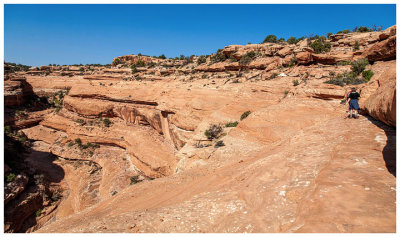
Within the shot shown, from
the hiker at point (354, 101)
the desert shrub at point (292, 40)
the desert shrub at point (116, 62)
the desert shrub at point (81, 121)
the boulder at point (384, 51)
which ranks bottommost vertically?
the desert shrub at point (81, 121)

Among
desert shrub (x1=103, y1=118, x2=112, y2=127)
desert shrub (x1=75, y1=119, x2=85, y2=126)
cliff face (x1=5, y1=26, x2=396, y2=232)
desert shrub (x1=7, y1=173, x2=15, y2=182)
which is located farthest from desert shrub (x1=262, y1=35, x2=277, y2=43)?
desert shrub (x1=7, y1=173, x2=15, y2=182)

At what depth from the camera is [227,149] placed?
8938 mm

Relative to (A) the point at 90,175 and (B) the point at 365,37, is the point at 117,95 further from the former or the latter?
(B) the point at 365,37

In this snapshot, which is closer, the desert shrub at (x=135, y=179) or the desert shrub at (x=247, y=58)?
the desert shrub at (x=135, y=179)

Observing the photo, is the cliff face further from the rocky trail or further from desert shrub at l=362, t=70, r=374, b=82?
desert shrub at l=362, t=70, r=374, b=82

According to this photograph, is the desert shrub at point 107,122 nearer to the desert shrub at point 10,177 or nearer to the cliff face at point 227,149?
the cliff face at point 227,149

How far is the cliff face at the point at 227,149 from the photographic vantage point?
342 cm

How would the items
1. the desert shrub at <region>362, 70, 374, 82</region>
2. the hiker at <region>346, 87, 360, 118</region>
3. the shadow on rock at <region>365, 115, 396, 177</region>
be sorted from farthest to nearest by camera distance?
the desert shrub at <region>362, 70, 374, 82</region>, the hiker at <region>346, 87, 360, 118</region>, the shadow on rock at <region>365, 115, 396, 177</region>

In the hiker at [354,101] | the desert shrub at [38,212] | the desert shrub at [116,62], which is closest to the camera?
the hiker at [354,101]

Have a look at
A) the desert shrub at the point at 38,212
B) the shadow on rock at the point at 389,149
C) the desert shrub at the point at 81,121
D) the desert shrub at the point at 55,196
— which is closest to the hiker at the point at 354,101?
the shadow on rock at the point at 389,149

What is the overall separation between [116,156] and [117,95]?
7133mm

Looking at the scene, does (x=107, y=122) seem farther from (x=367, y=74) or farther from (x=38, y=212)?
(x=367, y=74)

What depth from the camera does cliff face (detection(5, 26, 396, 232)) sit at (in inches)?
135

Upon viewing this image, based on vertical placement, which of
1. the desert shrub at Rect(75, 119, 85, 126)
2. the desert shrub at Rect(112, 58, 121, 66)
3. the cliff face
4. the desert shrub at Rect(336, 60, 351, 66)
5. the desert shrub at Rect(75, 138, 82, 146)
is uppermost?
the desert shrub at Rect(112, 58, 121, 66)
